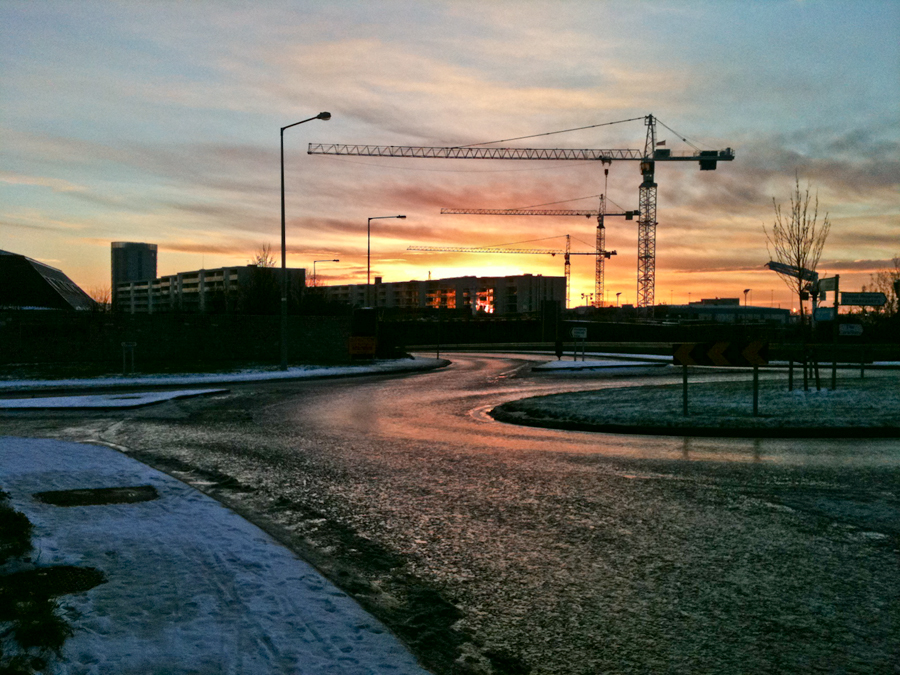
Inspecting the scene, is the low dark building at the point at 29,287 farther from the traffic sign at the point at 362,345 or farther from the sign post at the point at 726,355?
the sign post at the point at 726,355

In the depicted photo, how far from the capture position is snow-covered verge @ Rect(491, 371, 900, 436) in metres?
12.7

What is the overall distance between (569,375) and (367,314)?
1433 centimetres

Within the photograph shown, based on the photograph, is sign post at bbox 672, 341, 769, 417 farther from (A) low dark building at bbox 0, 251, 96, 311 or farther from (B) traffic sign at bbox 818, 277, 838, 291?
(A) low dark building at bbox 0, 251, 96, 311

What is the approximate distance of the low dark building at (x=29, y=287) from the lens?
204 feet

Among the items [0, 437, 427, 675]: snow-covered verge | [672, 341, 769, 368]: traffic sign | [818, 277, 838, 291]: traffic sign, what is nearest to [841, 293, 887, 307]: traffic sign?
[818, 277, 838, 291]: traffic sign

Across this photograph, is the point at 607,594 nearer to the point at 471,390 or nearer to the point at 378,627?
the point at 378,627

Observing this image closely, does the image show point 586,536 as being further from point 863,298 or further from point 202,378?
point 202,378

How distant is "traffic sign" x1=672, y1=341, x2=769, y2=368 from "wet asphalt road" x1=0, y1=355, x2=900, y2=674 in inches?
98.0

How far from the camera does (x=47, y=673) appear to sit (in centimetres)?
349

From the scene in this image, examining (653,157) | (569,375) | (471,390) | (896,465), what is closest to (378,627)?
(896,465)

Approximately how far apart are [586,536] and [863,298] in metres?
17.7

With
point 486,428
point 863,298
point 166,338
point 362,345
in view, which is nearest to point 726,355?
point 486,428

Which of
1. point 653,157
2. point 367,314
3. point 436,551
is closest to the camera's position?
point 436,551

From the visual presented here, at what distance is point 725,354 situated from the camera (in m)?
14.1
